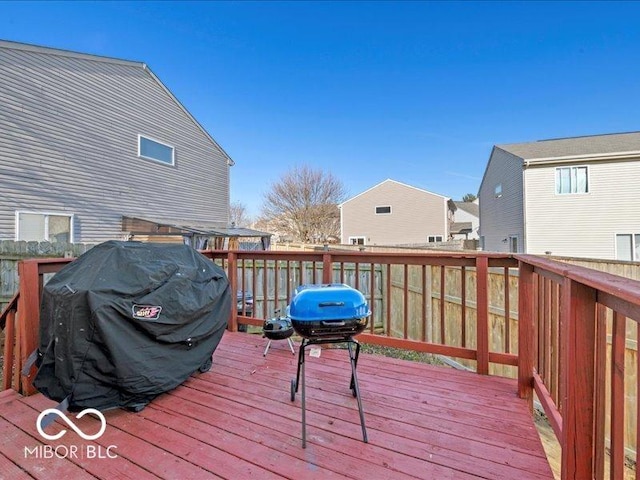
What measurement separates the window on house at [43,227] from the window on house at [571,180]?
14.8 m

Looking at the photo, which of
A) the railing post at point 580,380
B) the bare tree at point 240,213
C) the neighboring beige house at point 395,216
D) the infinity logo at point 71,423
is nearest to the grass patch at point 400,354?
the infinity logo at point 71,423

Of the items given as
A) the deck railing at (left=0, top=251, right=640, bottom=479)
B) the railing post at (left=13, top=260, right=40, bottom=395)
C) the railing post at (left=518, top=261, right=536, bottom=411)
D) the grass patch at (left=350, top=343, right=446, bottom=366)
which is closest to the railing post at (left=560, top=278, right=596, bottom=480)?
the deck railing at (left=0, top=251, right=640, bottom=479)

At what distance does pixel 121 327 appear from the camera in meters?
1.92

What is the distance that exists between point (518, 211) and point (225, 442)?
13.7 meters

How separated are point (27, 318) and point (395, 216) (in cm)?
2061

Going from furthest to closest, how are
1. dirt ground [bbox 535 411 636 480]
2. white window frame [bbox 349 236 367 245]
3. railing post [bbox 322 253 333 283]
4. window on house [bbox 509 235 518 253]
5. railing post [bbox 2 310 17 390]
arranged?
white window frame [bbox 349 236 367 245], window on house [bbox 509 235 518 253], railing post [bbox 322 253 333 283], dirt ground [bbox 535 411 636 480], railing post [bbox 2 310 17 390]

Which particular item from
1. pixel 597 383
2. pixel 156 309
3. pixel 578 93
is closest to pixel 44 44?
pixel 156 309

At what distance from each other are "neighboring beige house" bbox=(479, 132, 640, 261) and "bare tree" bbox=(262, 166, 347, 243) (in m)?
12.8

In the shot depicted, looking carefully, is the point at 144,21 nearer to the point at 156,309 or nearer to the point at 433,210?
the point at 156,309

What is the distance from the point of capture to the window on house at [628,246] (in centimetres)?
1095

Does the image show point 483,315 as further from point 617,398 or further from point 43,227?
point 43,227

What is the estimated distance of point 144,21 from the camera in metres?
8.70

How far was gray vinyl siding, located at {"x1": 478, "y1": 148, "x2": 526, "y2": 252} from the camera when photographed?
12.6 m

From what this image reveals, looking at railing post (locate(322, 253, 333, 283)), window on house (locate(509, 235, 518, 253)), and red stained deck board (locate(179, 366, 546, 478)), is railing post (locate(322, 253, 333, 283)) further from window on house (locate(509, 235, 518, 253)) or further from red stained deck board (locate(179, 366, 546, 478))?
window on house (locate(509, 235, 518, 253))
